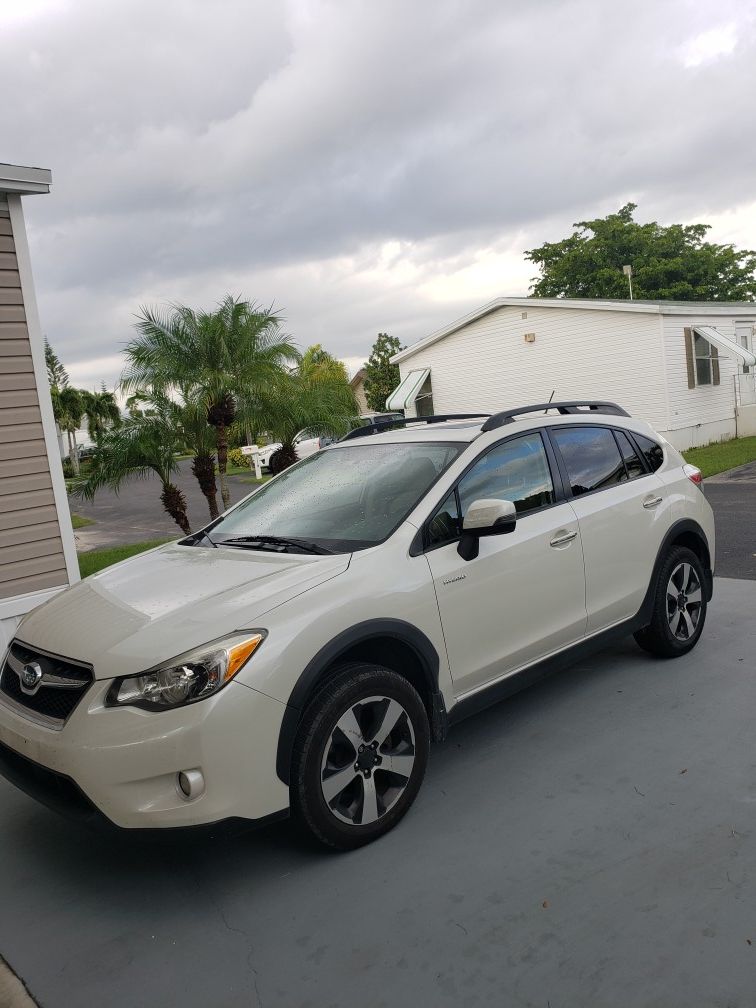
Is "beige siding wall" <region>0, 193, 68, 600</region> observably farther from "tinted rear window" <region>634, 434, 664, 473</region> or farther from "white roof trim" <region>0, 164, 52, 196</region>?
"tinted rear window" <region>634, 434, 664, 473</region>

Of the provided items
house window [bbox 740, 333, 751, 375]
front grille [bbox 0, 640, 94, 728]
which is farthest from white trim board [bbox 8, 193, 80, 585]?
house window [bbox 740, 333, 751, 375]

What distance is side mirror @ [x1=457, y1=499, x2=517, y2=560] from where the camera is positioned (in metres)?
3.56

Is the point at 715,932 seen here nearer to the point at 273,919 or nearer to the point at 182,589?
the point at 273,919

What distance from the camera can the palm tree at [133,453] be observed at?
1141 cm

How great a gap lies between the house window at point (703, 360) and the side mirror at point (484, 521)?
1948cm

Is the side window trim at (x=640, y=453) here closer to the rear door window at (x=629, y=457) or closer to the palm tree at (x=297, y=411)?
the rear door window at (x=629, y=457)

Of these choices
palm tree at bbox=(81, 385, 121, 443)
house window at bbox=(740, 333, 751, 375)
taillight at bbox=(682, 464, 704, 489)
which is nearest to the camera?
taillight at bbox=(682, 464, 704, 489)

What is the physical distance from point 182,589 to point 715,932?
2255 mm

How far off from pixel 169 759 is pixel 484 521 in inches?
62.4

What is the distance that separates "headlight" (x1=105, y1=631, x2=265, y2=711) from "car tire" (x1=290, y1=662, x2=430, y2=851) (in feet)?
1.21

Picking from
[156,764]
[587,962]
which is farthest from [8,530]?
[587,962]

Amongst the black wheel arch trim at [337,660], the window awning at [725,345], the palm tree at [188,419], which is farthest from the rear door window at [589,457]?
the window awning at [725,345]

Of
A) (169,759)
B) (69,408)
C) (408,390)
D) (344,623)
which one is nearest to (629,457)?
(344,623)

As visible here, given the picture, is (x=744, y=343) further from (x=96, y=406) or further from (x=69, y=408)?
(x=96, y=406)
